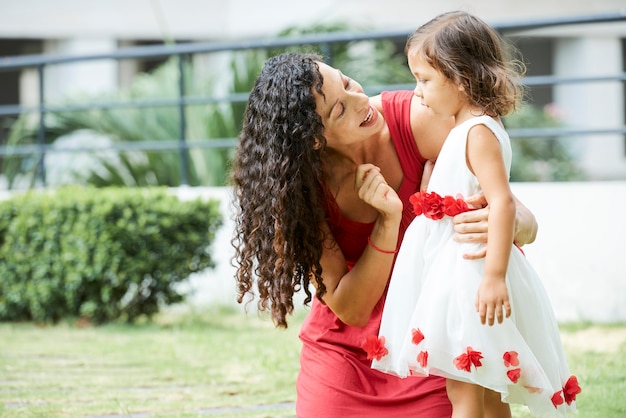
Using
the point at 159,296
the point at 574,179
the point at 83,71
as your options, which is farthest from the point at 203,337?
the point at 83,71

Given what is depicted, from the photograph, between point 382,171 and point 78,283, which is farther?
point 78,283

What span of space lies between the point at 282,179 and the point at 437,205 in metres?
0.47

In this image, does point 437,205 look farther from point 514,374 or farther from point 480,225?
point 514,374

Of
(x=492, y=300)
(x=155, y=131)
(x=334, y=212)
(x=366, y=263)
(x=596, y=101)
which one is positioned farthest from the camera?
(x=596, y=101)

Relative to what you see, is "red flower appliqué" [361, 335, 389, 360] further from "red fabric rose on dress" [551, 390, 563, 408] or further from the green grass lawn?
the green grass lawn

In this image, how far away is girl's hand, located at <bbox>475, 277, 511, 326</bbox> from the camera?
2.60 meters

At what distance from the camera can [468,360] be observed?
8.70ft

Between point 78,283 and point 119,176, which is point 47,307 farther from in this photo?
point 119,176

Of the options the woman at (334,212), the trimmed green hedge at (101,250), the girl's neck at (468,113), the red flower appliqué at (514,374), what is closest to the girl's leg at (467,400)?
the red flower appliqué at (514,374)

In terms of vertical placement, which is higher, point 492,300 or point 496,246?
point 496,246

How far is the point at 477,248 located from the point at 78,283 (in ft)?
13.1

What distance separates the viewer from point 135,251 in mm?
6168

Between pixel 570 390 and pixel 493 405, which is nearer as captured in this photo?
pixel 570 390


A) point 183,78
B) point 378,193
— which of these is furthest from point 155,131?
point 378,193
